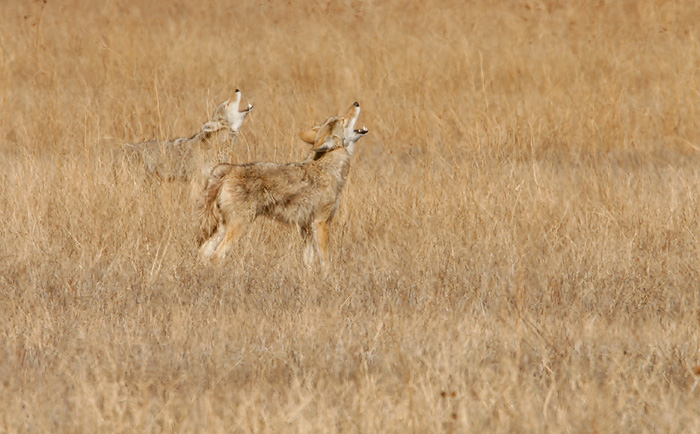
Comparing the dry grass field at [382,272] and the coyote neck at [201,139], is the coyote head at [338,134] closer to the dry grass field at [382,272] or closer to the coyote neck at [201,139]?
the dry grass field at [382,272]

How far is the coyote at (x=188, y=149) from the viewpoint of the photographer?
860cm

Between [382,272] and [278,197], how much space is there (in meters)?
1.01

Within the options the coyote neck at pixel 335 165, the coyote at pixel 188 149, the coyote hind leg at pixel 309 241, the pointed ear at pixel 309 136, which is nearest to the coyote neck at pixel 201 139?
the coyote at pixel 188 149

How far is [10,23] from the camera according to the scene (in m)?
17.1

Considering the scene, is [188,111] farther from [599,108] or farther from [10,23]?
[10,23]

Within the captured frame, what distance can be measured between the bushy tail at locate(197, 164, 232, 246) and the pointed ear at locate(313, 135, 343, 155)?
0.93 meters

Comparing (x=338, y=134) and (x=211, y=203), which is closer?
(x=211, y=203)

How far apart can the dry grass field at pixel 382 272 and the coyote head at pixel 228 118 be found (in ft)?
1.92

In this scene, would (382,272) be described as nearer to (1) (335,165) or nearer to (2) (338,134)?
(1) (335,165)

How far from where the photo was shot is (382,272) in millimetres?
5871

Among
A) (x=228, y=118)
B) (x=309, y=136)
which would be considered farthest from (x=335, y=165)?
(x=228, y=118)

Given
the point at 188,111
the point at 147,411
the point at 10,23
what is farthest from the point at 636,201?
the point at 10,23

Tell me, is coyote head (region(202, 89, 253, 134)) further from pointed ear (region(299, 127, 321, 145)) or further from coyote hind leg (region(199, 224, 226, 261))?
coyote hind leg (region(199, 224, 226, 261))

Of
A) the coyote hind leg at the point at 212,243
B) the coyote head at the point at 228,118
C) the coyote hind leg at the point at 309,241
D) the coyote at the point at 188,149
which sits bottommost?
the coyote hind leg at the point at 309,241
